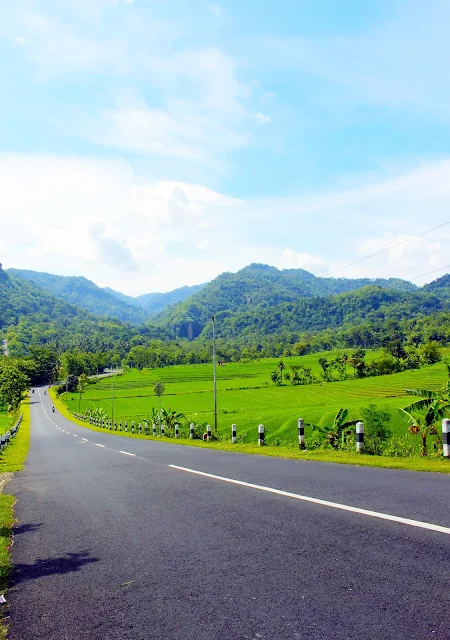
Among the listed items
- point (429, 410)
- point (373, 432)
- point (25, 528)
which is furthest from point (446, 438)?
point (373, 432)

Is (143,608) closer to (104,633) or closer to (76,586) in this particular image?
(104,633)

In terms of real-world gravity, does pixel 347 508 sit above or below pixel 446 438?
below

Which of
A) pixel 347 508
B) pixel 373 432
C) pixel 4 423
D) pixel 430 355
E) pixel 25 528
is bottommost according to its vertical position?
pixel 4 423

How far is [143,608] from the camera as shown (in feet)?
12.9

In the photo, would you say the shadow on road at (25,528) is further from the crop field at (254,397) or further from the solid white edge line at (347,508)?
the crop field at (254,397)

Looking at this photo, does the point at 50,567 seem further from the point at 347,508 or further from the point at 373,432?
the point at 373,432

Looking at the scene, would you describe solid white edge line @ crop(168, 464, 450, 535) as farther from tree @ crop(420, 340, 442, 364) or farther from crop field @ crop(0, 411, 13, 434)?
tree @ crop(420, 340, 442, 364)

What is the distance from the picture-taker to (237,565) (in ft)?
15.4

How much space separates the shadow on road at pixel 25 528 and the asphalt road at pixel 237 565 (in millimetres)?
31

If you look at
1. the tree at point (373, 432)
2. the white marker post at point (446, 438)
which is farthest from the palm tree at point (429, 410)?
the white marker post at point (446, 438)

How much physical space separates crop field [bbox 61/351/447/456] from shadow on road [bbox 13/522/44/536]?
1324 inches

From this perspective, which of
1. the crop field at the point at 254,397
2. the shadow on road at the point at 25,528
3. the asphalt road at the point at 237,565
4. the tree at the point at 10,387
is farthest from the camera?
the tree at the point at 10,387

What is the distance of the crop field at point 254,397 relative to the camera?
159ft

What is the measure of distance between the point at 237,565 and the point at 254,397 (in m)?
88.0
